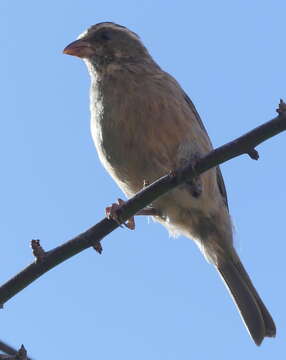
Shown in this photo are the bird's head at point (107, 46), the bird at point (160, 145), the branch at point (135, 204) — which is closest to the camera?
the branch at point (135, 204)

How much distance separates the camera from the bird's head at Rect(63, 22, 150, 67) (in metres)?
5.91

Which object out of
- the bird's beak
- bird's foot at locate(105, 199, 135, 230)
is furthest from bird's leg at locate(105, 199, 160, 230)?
the bird's beak

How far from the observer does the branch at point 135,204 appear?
2719mm

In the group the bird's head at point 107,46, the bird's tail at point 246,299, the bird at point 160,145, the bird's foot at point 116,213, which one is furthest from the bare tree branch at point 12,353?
the bird's head at point 107,46

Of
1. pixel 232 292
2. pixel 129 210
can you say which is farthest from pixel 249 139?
pixel 232 292

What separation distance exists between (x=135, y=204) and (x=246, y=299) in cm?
284

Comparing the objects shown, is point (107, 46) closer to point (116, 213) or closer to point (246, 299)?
point (246, 299)

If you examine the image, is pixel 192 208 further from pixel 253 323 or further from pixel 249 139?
pixel 249 139

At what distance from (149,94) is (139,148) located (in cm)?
49

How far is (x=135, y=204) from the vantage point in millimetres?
3217

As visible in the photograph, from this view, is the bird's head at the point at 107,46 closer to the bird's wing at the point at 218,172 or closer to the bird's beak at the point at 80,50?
the bird's beak at the point at 80,50

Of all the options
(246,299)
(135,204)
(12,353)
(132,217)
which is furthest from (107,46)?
(12,353)

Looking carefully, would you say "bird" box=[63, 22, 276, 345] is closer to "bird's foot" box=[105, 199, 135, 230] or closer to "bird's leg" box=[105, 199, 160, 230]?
"bird's leg" box=[105, 199, 160, 230]

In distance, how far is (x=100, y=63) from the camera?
19.1 feet
